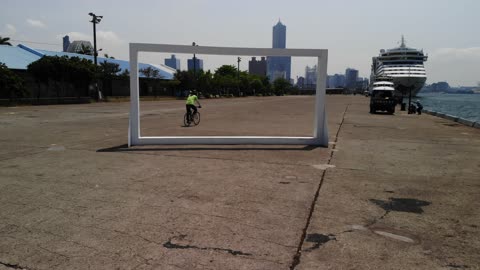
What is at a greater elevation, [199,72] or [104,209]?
[199,72]

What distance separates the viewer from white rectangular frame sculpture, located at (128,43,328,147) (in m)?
10.5

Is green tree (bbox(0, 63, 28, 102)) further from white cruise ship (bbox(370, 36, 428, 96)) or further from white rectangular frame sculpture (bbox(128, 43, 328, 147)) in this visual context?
white cruise ship (bbox(370, 36, 428, 96))

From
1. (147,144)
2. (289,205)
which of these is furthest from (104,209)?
(147,144)

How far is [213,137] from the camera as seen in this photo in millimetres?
11156

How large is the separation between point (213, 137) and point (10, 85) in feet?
90.0

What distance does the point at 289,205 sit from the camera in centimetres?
550

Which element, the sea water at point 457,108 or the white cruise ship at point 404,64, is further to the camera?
the white cruise ship at point 404,64

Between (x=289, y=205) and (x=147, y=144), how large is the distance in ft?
21.7

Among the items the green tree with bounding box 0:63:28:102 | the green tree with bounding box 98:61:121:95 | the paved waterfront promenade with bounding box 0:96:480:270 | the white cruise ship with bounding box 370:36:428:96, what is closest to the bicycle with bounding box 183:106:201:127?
the paved waterfront promenade with bounding box 0:96:480:270

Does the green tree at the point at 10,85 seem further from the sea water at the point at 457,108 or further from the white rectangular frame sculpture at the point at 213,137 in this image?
the sea water at the point at 457,108

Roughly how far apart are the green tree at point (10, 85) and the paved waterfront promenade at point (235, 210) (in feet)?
81.7

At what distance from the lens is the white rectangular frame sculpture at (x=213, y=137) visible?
10508 mm

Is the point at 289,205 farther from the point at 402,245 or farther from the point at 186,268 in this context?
the point at 186,268

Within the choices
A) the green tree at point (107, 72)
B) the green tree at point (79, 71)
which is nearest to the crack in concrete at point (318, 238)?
the green tree at point (79, 71)
